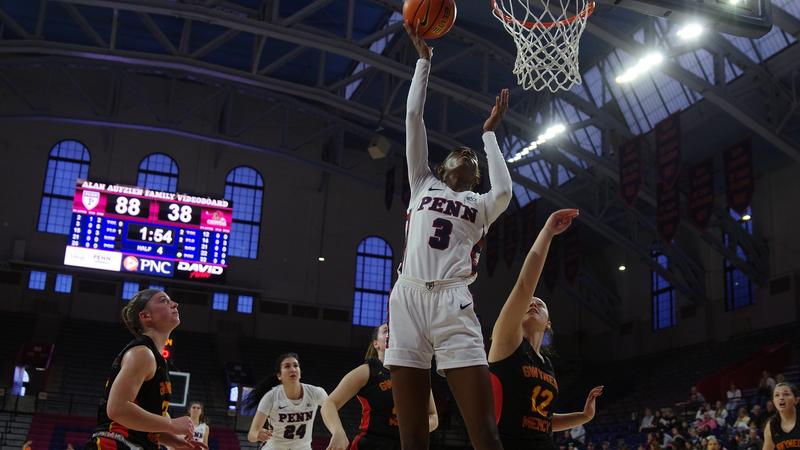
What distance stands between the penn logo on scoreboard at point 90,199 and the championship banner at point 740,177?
681 inches

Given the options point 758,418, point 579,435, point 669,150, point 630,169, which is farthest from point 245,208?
point 758,418

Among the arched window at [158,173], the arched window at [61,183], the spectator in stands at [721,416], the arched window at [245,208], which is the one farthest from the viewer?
the arched window at [245,208]

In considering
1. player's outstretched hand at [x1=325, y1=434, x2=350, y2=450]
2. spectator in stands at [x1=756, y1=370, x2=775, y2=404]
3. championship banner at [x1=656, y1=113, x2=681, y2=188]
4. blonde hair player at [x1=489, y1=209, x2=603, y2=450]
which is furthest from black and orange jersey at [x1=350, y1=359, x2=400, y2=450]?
championship banner at [x1=656, y1=113, x2=681, y2=188]

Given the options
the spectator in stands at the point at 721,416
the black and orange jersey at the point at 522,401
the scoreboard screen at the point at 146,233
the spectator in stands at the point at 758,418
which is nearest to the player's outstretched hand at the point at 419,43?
the black and orange jersey at the point at 522,401

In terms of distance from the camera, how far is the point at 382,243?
1326 inches

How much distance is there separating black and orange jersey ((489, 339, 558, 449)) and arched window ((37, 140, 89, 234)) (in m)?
27.6

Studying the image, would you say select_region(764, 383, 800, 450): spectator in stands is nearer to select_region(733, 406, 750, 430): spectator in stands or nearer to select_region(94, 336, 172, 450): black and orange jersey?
select_region(94, 336, 172, 450): black and orange jersey

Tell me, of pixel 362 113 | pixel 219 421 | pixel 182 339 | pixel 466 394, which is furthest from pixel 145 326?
pixel 182 339

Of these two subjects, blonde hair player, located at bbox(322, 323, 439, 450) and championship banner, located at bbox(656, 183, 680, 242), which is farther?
championship banner, located at bbox(656, 183, 680, 242)

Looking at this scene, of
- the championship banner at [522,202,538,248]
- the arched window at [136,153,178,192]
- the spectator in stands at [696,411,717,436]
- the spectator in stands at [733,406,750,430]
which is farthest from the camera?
the arched window at [136,153,178,192]

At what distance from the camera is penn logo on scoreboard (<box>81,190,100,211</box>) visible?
2545cm

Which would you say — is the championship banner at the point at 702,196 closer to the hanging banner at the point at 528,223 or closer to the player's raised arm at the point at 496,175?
the hanging banner at the point at 528,223

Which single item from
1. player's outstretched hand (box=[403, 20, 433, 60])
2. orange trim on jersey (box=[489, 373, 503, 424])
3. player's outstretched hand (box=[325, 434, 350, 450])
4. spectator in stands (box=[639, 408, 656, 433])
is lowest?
player's outstretched hand (box=[325, 434, 350, 450])

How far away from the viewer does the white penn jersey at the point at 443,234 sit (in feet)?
14.5
